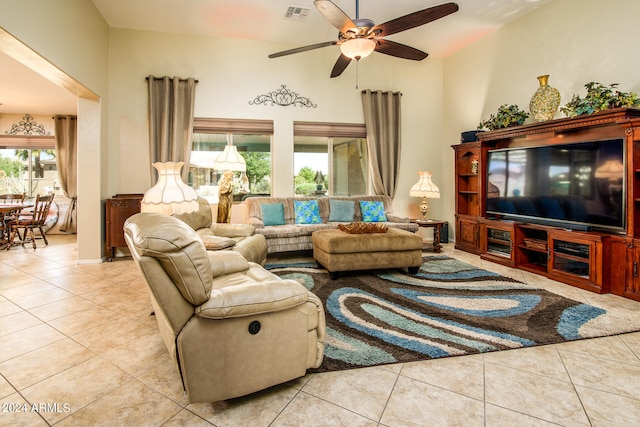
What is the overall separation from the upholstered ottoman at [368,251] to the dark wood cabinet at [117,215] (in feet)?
8.96

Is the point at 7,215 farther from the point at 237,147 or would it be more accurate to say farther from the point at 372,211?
the point at 372,211

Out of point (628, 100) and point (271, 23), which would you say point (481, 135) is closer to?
point (628, 100)

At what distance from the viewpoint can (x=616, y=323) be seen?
2.51 m

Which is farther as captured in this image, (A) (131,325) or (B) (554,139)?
(B) (554,139)

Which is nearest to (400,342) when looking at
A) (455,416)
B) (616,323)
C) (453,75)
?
(455,416)

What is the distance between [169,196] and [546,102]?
408 centimetres

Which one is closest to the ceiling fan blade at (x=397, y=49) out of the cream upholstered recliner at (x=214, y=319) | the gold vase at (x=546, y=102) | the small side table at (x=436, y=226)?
the gold vase at (x=546, y=102)

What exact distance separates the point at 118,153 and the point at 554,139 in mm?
5773

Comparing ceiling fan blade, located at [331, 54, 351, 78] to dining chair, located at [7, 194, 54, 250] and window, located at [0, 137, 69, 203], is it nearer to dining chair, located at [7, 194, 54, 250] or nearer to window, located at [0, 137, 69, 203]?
dining chair, located at [7, 194, 54, 250]

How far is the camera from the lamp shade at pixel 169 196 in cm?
233

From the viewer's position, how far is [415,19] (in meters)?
2.85

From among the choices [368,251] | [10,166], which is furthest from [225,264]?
[10,166]

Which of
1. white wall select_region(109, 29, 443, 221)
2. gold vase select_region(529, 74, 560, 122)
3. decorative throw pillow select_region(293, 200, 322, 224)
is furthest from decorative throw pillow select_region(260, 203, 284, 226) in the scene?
gold vase select_region(529, 74, 560, 122)

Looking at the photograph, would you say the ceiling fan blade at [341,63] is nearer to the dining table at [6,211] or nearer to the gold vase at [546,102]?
the gold vase at [546,102]
